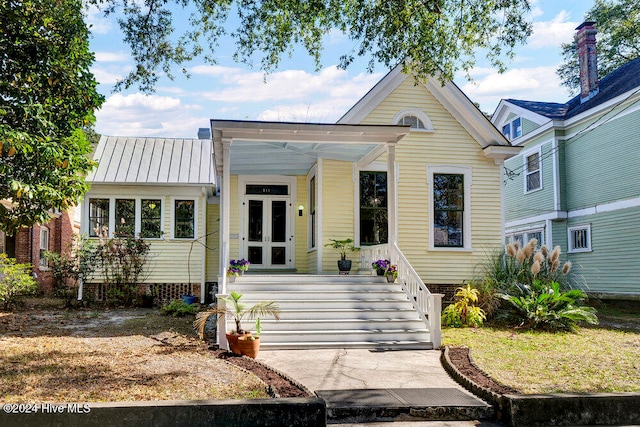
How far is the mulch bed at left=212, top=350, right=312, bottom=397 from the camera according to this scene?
5.70 meters

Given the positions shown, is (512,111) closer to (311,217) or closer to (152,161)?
(311,217)

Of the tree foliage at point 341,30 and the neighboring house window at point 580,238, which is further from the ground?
the tree foliage at point 341,30

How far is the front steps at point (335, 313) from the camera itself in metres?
9.05

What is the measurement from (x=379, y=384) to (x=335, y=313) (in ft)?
10.9

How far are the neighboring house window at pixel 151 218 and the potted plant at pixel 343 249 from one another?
545 cm

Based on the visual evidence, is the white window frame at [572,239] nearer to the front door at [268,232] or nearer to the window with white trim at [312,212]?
the window with white trim at [312,212]

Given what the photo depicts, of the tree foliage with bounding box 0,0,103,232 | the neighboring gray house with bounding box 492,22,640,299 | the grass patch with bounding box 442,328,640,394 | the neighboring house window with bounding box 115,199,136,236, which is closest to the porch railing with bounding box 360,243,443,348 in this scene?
the grass patch with bounding box 442,328,640,394

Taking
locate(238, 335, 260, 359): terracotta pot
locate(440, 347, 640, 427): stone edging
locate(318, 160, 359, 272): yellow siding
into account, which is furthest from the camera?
locate(318, 160, 359, 272): yellow siding

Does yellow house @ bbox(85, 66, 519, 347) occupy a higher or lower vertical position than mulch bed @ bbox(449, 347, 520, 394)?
higher

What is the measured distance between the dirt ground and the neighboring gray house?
39.2ft

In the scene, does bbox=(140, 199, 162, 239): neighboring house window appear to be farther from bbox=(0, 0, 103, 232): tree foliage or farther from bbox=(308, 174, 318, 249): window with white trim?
bbox=(0, 0, 103, 232): tree foliage

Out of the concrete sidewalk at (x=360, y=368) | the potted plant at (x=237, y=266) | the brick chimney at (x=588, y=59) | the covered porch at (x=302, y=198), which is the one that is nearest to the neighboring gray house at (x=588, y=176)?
the brick chimney at (x=588, y=59)

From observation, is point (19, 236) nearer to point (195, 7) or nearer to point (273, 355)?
point (195, 7)

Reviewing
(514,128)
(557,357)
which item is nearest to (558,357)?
(557,357)
